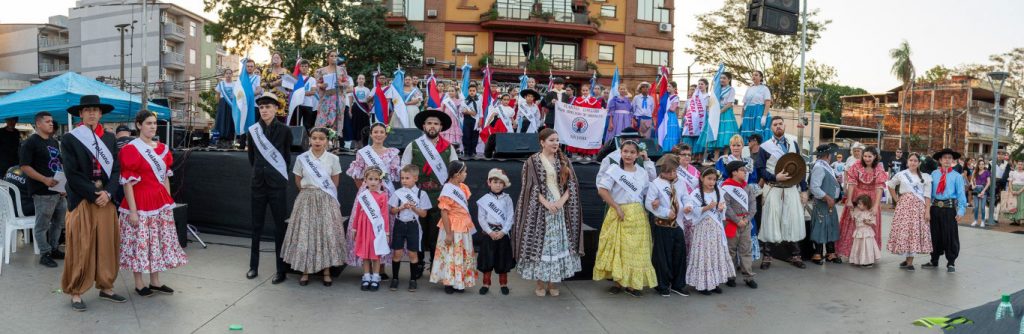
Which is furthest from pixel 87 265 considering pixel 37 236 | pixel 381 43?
pixel 381 43

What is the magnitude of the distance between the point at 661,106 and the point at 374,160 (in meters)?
6.59

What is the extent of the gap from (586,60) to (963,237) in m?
27.4

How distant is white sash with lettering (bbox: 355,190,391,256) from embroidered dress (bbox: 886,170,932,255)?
6398 mm

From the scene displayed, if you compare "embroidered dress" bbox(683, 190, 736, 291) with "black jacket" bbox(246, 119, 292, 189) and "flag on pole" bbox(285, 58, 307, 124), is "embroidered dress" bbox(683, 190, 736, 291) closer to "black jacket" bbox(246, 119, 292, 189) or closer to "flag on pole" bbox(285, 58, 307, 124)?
"black jacket" bbox(246, 119, 292, 189)

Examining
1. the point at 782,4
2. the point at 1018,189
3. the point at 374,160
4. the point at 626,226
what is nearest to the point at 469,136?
the point at 374,160

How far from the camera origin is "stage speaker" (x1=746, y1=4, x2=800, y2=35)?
9758mm

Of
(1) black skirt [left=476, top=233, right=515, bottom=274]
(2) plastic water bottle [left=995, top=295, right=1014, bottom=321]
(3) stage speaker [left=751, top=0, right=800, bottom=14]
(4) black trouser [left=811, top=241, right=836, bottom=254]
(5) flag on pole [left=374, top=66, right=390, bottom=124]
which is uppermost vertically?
(3) stage speaker [left=751, top=0, right=800, bottom=14]

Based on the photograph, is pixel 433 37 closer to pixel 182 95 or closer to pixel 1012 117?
pixel 182 95

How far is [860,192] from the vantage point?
8664 millimetres

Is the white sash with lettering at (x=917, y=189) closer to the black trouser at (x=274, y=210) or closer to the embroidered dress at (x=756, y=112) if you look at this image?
the embroidered dress at (x=756, y=112)

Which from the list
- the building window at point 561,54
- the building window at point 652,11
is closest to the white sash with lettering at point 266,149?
the building window at point 561,54

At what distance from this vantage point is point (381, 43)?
30672 mm

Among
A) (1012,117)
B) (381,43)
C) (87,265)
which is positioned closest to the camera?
(87,265)

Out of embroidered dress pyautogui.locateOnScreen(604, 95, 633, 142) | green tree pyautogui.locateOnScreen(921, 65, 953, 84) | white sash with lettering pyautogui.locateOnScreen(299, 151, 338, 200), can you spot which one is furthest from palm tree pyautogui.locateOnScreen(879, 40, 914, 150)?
white sash with lettering pyautogui.locateOnScreen(299, 151, 338, 200)
